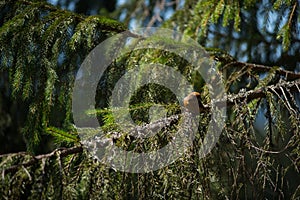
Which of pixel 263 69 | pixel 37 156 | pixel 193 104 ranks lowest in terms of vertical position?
pixel 37 156

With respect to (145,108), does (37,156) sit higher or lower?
lower

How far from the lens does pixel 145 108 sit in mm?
1503

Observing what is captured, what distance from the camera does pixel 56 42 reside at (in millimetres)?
1691

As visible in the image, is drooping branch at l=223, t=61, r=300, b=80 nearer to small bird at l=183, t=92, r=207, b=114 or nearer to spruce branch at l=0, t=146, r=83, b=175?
small bird at l=183, t=92, r=207, b=114

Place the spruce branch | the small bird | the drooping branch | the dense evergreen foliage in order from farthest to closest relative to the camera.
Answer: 1. the drooping branch
2. the small bird
3. the dense evergreen foliage
4. the spruce branch

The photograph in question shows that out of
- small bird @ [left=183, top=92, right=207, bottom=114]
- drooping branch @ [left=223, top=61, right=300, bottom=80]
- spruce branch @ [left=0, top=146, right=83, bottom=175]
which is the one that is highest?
drooping branch @ [left=223, top=61, right=300, bottom=80]

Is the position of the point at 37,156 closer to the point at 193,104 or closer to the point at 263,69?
the point at 193,104

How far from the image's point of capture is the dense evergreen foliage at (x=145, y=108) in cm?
122

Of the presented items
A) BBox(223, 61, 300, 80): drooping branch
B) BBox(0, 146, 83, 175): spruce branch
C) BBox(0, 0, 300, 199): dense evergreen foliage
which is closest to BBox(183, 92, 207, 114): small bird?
BBox(0, 0, 300, 199): dense evergreen foliage

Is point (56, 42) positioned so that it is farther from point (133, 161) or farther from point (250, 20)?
point (250, 20)

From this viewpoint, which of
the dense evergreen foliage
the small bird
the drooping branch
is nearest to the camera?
the dense evergreen foliage

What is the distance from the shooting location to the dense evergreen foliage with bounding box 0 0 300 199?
122 cm

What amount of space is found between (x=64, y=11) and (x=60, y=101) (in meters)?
0.29

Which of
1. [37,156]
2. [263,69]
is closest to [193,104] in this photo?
[37,156]
